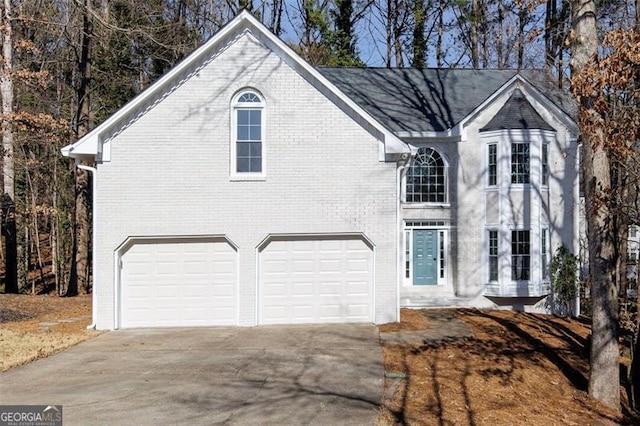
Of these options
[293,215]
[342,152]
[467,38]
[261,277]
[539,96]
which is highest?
[467,38]

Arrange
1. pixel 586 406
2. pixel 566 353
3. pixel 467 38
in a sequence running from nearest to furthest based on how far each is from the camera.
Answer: pixel 586 406
pixel 566 353
pixel 467 38

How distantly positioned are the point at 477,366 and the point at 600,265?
2771 mm

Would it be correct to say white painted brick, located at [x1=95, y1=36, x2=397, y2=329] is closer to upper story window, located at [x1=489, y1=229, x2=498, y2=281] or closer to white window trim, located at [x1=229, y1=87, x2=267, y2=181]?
white window trim, located at [x1=229, y1=87, x2=267, y2=181]

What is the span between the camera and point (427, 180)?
18094 millimetres

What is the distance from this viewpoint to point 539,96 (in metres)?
18.0

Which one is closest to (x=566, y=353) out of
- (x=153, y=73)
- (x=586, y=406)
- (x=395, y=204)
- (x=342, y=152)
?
(x=586, y=406)

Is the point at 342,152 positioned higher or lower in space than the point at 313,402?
higher

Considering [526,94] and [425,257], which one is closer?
[425,257]

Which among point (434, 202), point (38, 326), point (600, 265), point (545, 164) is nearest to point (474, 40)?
point (545, 164)

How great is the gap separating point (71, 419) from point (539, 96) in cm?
1571

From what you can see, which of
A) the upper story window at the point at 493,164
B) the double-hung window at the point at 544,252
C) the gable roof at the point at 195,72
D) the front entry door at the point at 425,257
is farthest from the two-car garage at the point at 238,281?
the double-hung window at the point at 544,252

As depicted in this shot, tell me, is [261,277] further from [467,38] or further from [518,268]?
[467,38]
